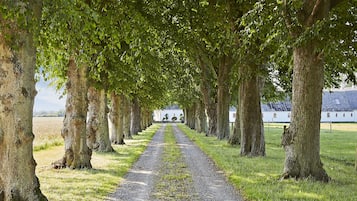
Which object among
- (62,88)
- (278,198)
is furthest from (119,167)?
(62,88)

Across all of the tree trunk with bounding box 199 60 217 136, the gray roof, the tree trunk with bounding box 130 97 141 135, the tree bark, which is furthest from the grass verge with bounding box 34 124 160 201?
the gray roof

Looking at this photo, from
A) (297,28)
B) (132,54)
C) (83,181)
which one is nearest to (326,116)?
(132,54)

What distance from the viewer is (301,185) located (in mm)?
10625

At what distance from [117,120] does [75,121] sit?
14.3 metres

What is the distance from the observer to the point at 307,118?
38.6 feet

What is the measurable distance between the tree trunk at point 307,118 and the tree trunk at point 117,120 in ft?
59.5

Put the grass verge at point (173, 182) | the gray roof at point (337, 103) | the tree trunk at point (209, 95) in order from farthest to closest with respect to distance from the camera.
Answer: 1. the gray roof at point (337, 103)
2. the tree trunk at point (209, 95)
3. the grass verge at point (173, 182)

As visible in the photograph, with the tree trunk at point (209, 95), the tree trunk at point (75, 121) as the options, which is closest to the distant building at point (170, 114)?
the tree trunk at point (209, 95)

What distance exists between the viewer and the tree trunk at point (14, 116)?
7.78 m

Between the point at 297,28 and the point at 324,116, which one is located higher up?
the point at 297,28

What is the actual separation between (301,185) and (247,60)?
7077 mm

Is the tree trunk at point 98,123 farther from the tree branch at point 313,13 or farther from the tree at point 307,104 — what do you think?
the tree branch at point 313,13

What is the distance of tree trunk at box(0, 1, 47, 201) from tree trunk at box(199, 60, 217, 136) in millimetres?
26638

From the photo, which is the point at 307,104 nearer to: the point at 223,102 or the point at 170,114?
the point at 223,102
